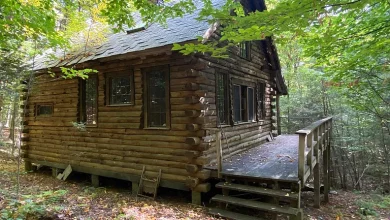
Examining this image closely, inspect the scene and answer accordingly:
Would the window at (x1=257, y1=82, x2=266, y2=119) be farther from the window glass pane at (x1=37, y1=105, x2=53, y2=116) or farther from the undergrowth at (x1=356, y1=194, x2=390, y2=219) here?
the window glass pane at (x1=37, y1=105, x2=53, y2=116)

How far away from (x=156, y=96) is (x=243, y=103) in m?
3.67

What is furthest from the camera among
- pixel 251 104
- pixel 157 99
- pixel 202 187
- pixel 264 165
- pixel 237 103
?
pixel 251 104

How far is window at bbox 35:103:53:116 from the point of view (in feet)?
A: 33.0

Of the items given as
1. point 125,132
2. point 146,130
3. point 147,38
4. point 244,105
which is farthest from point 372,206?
point 147,38

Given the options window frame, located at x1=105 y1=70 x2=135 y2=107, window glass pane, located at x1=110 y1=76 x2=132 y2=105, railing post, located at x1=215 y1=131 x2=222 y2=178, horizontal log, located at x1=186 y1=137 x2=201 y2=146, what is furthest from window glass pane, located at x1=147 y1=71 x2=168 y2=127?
railing post, located at x1=215 y1=131 x2=222 y2=178

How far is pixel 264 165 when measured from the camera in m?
6.76

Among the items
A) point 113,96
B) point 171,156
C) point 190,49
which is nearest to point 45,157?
point 113,96

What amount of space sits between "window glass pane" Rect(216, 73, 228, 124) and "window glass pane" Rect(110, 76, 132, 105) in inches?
108

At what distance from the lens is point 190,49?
16.8 feet

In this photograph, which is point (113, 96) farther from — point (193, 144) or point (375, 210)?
point (375, 210)

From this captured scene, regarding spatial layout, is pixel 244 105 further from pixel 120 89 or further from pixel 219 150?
pixel 120 89

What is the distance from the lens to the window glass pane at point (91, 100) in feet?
28.8

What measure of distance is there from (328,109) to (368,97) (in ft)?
17.4

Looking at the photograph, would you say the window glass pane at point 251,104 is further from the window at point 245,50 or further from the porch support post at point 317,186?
the porch support post at point 317,186
